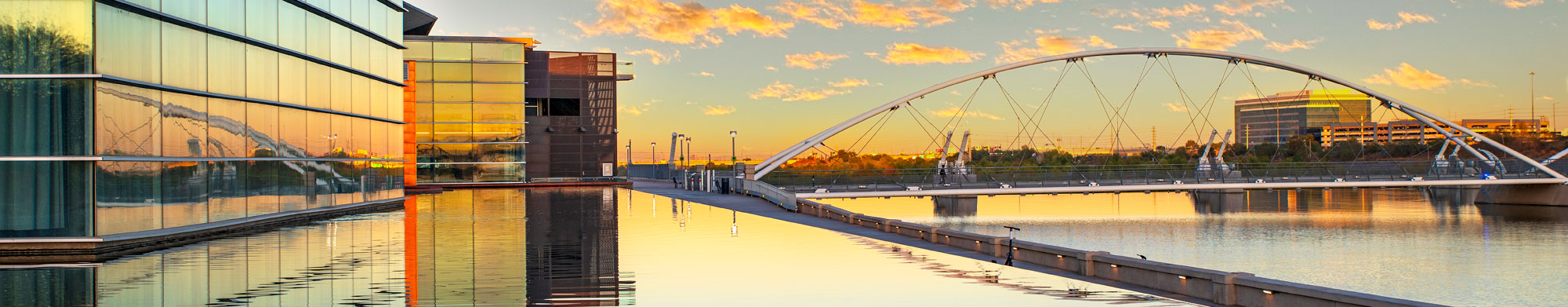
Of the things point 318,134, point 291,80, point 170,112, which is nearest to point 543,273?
point 170,112

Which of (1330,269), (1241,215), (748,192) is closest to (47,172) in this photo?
(748,192)

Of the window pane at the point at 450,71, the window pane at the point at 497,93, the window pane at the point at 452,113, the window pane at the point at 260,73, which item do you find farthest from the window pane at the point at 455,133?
the window pane at the point at 260,73

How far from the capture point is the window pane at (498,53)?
6506 centimetres

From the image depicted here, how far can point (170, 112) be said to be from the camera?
21.9 metres

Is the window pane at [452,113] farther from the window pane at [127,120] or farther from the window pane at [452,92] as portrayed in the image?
the window pane at [127,120]

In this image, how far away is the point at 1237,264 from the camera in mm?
35625

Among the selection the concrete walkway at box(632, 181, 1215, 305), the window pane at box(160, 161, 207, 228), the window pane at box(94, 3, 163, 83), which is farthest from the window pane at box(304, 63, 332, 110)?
the concrete walkway at box(632, 181, 1215, 305)

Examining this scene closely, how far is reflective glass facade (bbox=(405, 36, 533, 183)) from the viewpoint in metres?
63.8

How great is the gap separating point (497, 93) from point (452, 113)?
275cm

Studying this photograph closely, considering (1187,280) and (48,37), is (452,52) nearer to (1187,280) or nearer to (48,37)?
(48,37)

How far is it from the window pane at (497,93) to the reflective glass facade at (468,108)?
4 cm

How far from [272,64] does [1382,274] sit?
101 ft

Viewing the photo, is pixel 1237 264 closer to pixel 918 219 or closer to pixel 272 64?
pixel 918 219

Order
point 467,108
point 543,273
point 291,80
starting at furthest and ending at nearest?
point 467,108
point 291,80
point 543,273
